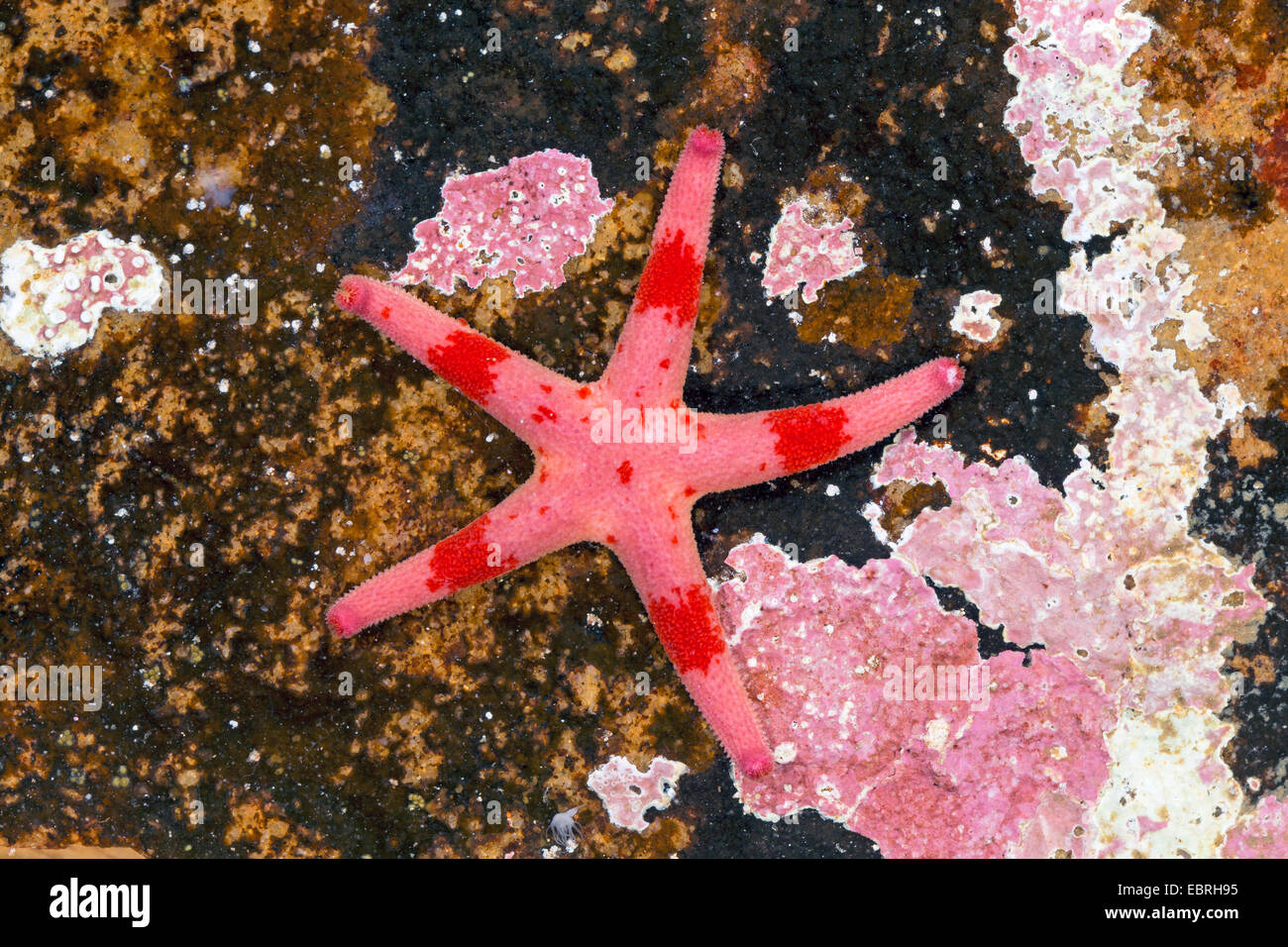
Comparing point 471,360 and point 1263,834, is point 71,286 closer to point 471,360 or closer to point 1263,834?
point 471,360

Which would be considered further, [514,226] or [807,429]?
[514,226]

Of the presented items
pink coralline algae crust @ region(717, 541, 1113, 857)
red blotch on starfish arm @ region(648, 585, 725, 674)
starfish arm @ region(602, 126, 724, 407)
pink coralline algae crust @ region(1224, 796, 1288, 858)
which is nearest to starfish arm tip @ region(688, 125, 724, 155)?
starfish arm @ region(602, 126, 724, 407)

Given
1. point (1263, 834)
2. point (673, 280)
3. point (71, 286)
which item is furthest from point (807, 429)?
point (71, 286)

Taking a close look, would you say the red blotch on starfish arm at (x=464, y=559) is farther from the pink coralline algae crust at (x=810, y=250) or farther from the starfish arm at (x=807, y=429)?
the pink coralline algae crust at (x=810, y=250)

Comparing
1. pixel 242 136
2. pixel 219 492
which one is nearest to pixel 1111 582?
pixel 219 492

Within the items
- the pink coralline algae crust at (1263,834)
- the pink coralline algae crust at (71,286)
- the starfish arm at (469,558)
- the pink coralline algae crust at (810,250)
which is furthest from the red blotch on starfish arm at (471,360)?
the pink coralline algae crust at (1263,834)

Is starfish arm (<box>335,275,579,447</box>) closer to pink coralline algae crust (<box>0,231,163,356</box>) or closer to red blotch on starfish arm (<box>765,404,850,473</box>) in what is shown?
red blotch on starfish arm (<box>765,404,850,473</box>)
